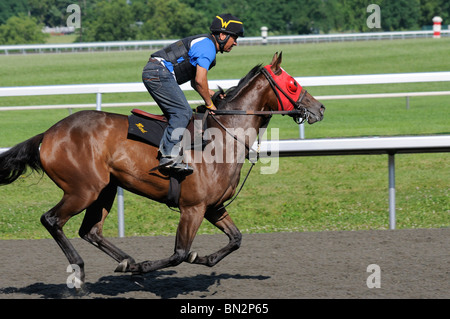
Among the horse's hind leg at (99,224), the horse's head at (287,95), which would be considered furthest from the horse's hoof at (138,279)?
the horse's head at (287,95)

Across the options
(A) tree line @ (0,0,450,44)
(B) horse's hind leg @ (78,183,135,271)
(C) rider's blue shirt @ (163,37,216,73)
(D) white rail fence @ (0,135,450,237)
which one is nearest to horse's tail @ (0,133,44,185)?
(B) horse's hind leg @ (78,183,135,271)

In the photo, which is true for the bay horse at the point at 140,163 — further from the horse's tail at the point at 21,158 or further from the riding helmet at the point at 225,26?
the riding helmet at the point at 225,26

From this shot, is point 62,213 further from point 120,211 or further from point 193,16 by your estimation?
point 193,16

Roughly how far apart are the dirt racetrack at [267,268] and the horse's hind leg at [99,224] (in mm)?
275

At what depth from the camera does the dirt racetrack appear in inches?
200

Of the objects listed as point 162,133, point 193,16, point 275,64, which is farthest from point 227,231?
point 193,16

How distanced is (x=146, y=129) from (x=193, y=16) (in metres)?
54.3

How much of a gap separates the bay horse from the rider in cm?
16

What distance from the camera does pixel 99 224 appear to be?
543 centimetres

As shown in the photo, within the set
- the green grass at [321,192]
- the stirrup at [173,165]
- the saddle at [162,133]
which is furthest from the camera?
the green grass at [321,192]

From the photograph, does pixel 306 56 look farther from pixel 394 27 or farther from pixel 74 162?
pixel 394 27

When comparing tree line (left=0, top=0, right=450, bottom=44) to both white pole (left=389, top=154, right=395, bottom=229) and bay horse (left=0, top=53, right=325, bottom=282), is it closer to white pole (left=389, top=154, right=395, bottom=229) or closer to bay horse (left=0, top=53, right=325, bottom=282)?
white pole (left=389, top=154, right=395, bottom=229)

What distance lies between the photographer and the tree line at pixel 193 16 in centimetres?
5519
